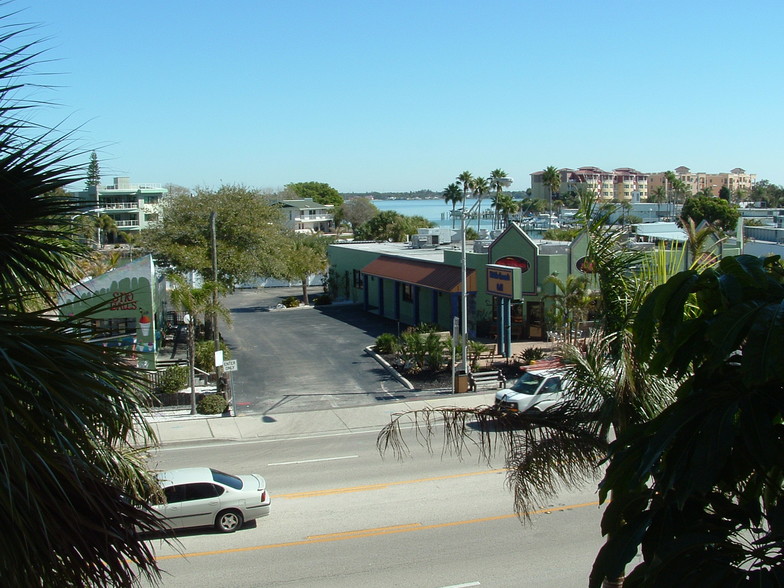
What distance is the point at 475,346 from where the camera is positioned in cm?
2931

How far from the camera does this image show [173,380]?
2645 cm

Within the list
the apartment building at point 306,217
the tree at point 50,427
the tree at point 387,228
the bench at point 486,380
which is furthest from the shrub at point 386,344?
the apartment building at point 306,217

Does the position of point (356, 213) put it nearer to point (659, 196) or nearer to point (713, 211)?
point (659, 196)

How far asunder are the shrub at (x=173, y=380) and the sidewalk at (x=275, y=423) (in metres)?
1.48

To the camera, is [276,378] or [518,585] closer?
[518,585]

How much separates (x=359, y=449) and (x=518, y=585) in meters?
9.27

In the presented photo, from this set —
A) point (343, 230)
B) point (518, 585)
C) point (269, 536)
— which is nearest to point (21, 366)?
point (518, 585)

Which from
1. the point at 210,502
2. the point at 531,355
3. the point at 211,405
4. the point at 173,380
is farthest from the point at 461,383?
the point at 210,502

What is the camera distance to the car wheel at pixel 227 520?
1412cm

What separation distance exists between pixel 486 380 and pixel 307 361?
9.06 metres

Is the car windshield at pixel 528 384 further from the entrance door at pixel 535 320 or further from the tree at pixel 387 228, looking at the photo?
the tree at pixel 387 228

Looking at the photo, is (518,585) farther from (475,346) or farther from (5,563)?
(475,346)

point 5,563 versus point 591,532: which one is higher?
point 5,563

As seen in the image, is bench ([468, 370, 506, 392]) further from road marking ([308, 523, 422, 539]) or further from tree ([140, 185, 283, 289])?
tree ([140, 185, 283, 289])
